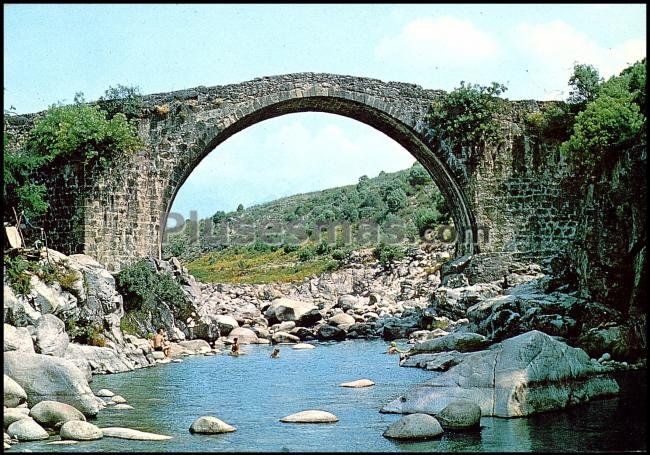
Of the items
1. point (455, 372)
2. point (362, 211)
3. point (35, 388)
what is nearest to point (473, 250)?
point (455, 372)

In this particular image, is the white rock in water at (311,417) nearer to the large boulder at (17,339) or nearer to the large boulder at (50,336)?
the large boulder at (17,339)

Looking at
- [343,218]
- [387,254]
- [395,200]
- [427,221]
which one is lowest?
[387,254]

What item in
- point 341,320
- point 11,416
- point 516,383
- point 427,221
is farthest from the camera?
point 427,221

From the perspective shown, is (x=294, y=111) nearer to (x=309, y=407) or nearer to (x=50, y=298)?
(x=50, y=298)

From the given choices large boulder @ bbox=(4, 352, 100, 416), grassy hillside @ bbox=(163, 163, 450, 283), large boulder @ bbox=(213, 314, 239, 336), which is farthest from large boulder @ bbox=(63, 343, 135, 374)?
grassy hillside @ bbox=(163, 163, 450, 283)

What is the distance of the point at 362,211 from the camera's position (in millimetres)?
50500

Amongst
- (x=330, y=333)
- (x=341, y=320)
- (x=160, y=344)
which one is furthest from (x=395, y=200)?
(x=160, y=344)

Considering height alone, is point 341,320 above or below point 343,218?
below

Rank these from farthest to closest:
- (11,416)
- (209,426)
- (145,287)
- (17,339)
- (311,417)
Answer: (145,287), (17,339), (311,417), (209,426), (11,416)

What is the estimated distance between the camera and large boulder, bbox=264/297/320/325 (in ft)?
83.2

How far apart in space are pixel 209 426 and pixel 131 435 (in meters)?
0.93

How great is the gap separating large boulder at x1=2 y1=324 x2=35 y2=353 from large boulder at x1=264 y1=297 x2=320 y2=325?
41.8 feet

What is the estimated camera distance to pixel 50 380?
1098cm

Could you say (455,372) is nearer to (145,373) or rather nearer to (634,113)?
(145,373)
